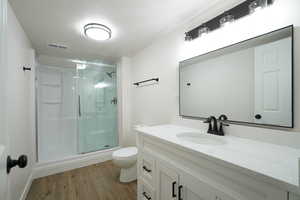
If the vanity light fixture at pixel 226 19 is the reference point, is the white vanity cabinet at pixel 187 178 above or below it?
below

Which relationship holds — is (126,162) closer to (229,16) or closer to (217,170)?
(217,170)

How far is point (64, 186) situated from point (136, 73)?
2.11 metres

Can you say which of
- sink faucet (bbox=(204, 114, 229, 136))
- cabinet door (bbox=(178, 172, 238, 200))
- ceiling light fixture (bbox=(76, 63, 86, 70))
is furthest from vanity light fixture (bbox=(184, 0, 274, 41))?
ceiling light fixture (bbox=(76, 63, 86, 70))

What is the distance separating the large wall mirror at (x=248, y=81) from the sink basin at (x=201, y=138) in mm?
216

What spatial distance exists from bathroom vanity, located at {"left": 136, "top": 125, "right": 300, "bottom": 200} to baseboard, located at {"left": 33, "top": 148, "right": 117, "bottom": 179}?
165cm

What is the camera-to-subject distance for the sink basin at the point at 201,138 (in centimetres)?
118

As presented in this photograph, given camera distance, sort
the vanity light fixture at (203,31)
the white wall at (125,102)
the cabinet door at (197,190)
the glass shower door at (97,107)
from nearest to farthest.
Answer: the cabinet door at (197,190)
the vanity light fixture at (203,31)
the white wall at (125,102)
the glass shower door at (97,107)

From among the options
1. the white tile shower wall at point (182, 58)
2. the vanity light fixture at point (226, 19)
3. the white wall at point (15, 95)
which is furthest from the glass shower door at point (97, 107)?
the vanity light fixture at point (226, 19)

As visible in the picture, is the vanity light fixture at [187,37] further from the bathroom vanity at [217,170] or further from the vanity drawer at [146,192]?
the vanity drawer at [146,192]

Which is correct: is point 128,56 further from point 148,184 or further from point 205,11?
point 148,184

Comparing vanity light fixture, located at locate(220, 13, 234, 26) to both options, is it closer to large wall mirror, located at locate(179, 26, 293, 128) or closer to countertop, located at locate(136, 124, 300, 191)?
large wall mirror, located at locate(179, 26, 293, 128)

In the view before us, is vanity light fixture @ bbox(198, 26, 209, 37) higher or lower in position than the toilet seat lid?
higher

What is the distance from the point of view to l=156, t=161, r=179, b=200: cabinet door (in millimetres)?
1004

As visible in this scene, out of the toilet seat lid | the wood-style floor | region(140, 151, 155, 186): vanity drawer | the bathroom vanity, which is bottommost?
the wood-style floor
